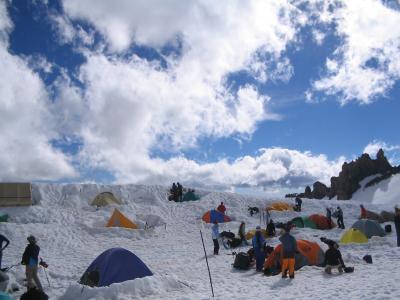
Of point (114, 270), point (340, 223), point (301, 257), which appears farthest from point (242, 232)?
point (114, 270)

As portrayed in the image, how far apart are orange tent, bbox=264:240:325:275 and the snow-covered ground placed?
1.83ft

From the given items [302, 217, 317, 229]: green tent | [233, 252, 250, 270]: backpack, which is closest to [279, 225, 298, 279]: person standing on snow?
[233, 252, 250, 270]: backpack

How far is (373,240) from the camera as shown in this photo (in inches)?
843

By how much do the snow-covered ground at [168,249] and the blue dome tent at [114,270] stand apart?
0.87m

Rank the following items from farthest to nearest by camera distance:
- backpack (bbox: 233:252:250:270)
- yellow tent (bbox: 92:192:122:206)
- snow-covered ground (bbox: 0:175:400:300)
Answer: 1. yellow tent (bbox: 92:192:122:206)
2. backpack (bbox: 233:252:250:270)
3. snow-covered ground (bbox: 0:175:400:300)

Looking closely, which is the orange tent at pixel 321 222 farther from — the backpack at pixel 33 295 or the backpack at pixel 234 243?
the backpack at pixel 33 295

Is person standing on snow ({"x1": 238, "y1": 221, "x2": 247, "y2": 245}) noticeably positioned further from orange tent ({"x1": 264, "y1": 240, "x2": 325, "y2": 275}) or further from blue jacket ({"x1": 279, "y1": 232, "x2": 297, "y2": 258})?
blue jacket ({"x1": 279, "y1": 232, "x2": 297, "y2": 258})

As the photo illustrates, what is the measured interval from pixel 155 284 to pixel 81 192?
98.1 feet

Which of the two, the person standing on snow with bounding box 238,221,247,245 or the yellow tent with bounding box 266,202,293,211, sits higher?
the yellow tent with bounding box 266,202,293,211

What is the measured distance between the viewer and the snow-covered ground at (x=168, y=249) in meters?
11.2

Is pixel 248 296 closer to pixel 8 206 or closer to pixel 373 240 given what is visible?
pixel 373 240

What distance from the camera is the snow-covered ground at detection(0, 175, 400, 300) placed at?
1121cm

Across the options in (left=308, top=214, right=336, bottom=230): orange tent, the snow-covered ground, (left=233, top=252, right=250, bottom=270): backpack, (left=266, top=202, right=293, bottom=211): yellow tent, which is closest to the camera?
the snow-covered ground

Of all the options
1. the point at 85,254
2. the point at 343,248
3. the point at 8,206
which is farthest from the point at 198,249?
the point at 8,206
